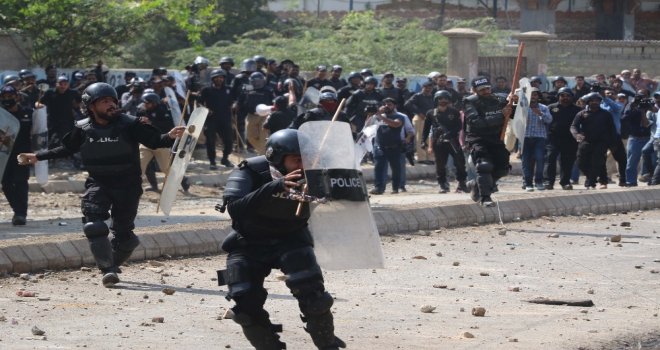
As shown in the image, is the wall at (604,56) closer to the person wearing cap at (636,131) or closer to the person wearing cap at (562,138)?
the person wearing cap at (636,131)

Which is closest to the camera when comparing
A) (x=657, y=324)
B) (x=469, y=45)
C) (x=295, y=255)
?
(x=295, y=255)

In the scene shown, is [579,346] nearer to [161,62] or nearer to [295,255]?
[295,255]

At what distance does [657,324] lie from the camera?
8.84 m

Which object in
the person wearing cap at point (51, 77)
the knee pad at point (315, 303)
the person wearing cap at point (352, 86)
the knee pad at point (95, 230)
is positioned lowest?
the person wearing cap at point (352, 86)

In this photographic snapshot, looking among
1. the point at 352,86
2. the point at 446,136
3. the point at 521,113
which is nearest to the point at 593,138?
the point at 446,136

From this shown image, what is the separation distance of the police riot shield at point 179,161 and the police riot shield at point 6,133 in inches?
71.4

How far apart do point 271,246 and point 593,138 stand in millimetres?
14269

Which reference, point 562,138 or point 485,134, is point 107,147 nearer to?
point 485,134

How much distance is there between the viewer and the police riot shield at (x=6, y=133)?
1392cm

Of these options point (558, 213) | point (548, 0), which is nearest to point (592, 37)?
point (548, 0)

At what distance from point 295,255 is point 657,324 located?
278 cm

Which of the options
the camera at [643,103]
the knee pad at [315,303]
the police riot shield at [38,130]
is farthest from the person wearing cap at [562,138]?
the knee pad at [315,303]

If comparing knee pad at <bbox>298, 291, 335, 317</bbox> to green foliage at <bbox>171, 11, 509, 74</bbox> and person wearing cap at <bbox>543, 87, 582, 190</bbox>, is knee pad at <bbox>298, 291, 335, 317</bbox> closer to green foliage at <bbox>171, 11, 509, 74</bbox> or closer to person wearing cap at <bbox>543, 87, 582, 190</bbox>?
person wearing cap at <bbox>543, 87, 582, 190</bbox>

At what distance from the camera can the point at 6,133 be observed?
551 inches
